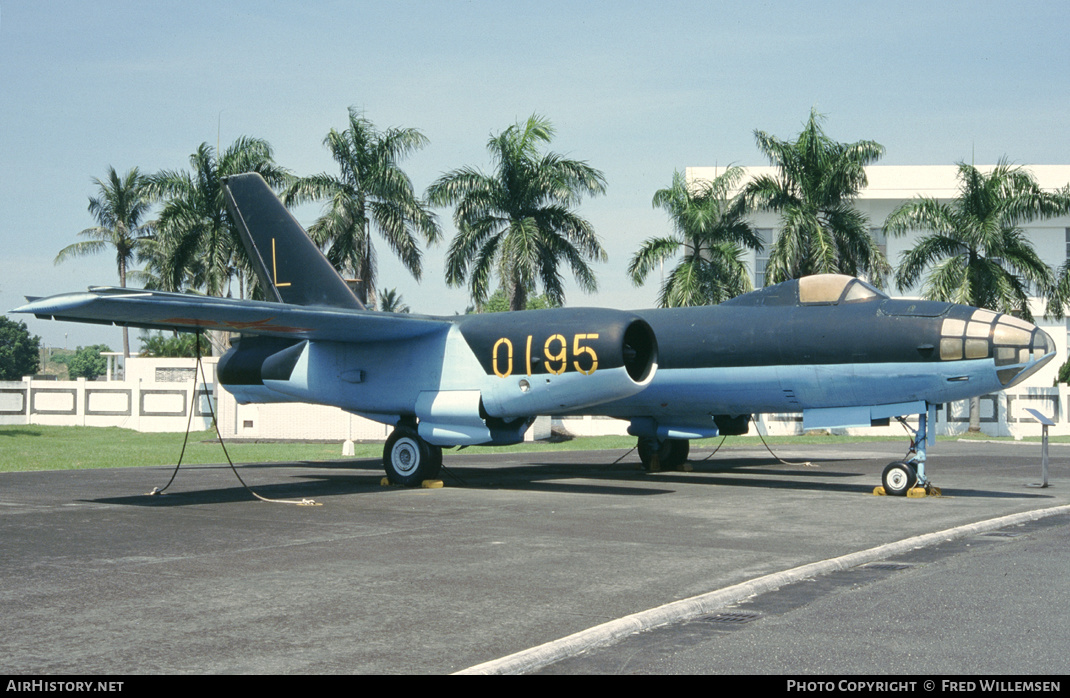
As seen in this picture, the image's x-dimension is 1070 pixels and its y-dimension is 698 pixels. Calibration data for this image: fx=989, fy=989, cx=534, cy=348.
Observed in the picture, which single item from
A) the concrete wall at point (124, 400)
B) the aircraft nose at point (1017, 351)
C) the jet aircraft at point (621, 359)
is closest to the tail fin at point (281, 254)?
the jet aircraft at point (621, 359)

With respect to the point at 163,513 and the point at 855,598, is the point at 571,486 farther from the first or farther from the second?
the point at 855,598

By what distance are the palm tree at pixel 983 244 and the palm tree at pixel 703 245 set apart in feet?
20.5

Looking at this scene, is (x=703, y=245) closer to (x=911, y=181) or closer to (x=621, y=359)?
(x=621, y=359)

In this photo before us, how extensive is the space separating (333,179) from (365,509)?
26.7 m

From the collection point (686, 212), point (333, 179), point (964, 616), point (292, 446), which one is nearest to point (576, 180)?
point (686, 212)

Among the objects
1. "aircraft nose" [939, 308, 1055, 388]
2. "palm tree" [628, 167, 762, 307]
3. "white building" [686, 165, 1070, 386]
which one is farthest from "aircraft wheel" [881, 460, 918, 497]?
"white building" [686, 165, 1070, 386]

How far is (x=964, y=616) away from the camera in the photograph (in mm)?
6727

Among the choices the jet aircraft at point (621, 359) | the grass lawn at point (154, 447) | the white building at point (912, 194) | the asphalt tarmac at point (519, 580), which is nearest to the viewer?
the asphalt tarmac at point (519, 580)

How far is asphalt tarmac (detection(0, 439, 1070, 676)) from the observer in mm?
5699

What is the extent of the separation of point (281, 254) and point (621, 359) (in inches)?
335

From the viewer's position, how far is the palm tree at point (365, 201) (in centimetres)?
3756

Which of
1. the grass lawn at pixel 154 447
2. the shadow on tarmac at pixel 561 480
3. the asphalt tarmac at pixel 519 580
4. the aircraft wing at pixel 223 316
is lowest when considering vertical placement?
the asphalt tarmac at pixel 519 580

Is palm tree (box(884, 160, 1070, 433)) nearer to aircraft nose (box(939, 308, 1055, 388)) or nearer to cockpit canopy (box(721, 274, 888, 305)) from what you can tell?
cockpit canopy (box(721, 274, 888, 305))

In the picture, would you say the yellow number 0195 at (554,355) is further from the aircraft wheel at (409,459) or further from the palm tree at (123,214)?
the palm tree at (123,214)
